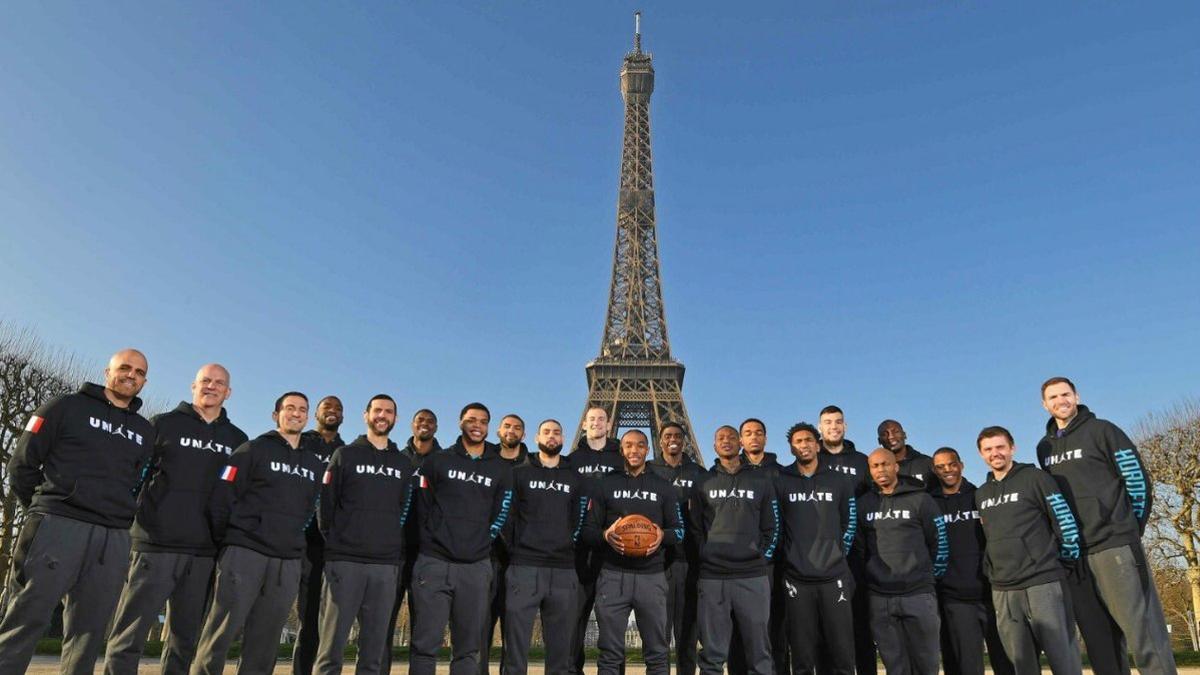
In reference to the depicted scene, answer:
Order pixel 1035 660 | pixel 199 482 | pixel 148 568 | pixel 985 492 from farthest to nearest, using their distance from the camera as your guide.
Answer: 1. pixel 985 492
2. pixel 1035 660
3. pixel 199 482
4. pixel 148 568

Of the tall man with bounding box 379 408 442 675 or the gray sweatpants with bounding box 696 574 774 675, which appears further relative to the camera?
the tall man with bounding box 379 408 442 675

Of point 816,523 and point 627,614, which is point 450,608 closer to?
point 627,614

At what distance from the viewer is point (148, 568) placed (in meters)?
5.60

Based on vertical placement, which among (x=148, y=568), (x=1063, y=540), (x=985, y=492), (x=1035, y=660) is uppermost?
(x=985, y=492)

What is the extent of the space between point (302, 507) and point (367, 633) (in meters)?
1.07

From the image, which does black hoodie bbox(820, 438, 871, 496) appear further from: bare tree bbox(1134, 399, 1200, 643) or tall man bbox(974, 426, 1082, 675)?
bare tree bbox(1134, 399, 1200, 643)

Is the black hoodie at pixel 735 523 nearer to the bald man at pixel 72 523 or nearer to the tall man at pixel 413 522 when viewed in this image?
the tall man at pixel 413 522

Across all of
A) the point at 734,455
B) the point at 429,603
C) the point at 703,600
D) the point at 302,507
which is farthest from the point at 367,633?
the point at 734,455

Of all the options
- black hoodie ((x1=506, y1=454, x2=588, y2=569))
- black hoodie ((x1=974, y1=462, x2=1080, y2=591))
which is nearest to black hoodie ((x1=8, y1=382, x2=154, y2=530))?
black hoodie ((x1=506, y1=454, x2=588, y2=569))

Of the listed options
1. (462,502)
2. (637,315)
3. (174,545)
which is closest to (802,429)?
(462,502)

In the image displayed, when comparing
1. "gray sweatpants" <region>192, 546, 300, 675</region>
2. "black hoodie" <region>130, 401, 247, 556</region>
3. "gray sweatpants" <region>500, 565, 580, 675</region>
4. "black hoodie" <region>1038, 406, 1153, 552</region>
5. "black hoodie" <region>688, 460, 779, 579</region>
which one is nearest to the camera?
"gray sweatpants" <region>192, 546, 300, 675</region>

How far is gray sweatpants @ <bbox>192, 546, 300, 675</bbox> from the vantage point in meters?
5.61

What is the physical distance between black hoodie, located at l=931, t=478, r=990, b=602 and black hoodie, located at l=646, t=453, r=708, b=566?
2260mm

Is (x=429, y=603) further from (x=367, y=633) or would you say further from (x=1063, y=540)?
(x=1063, y=540)
